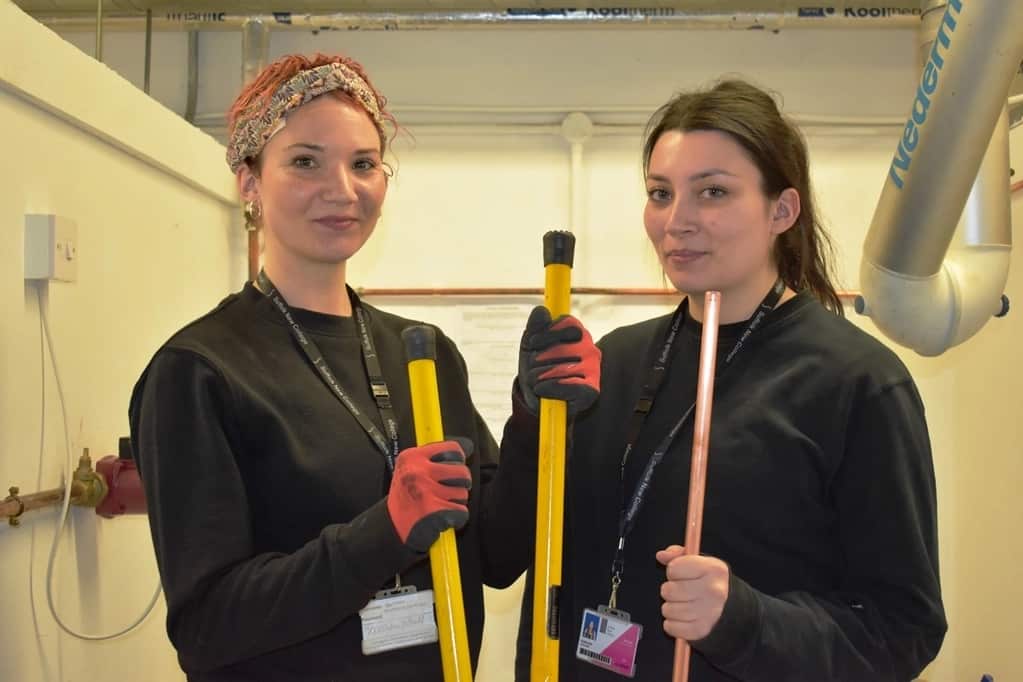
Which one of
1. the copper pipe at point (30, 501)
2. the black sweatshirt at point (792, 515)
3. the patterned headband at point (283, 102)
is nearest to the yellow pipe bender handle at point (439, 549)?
the black sweatshirt at point (792, 515)

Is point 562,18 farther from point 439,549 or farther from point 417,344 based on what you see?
point 439,549

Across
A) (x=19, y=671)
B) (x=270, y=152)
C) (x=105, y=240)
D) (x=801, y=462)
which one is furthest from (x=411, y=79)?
(x=801, y=462)

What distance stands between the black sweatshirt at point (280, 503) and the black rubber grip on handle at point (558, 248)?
263 mm

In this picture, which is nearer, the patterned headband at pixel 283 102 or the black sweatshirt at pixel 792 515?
the black sweatshirt at pixel 792 515

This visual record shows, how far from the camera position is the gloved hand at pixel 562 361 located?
1.25m

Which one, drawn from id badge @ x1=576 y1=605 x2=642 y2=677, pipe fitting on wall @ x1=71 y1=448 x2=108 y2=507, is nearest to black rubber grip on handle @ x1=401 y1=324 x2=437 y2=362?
id badge @ x1=576 y1=605 x2=642 y2=677

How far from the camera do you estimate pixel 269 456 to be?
1.32 m

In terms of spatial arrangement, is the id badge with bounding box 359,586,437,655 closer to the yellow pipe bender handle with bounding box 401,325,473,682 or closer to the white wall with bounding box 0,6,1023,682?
the yellow pipe bender handle with bounding box 401,325,473,682

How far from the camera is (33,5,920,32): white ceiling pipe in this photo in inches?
125

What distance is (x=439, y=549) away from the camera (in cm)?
129

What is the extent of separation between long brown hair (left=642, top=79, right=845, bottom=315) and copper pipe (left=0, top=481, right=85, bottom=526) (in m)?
1.46

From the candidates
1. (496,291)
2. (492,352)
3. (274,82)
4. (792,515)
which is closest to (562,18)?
(496,291)

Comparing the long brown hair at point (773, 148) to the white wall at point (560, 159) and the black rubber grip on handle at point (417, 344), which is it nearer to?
the black rubber grip on handle at point (417, 344)

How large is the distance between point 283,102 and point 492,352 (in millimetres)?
2014
